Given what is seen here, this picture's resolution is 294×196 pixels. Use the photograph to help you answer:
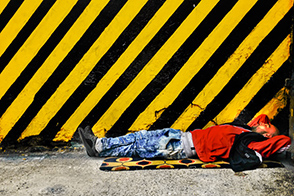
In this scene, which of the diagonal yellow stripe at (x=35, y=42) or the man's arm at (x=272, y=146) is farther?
the diagonal yellow stripe at (x=35, y=42)

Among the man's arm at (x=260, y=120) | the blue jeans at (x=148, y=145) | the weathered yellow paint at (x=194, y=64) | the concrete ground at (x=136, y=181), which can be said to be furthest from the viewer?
the weathered yellow paint at (x=194, y=64)

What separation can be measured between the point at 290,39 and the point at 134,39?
1.56 meters

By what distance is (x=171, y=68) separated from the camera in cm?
265

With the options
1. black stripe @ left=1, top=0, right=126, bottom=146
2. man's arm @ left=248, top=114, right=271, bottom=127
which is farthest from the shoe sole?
man's arm @ left=248, top=114, right=271, bottom=127

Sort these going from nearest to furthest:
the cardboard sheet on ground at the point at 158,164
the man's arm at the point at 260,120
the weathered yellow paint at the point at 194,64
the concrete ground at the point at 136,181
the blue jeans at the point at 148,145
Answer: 1. the concrete ground at the point at 136,181
2. the cardboard sheet on ground at the point at 158,164
3. the blue jeans at the point at 148,145
4. the man's arm at the point at 260,120
5. the weathered yellow paint at the point at 194,64

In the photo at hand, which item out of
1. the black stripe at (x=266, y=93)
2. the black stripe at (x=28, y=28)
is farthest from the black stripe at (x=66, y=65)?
the black stripe at (x=266, y=93)

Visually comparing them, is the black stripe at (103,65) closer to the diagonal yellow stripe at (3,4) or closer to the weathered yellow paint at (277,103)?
the diagonal yellow stripe at (3,4)

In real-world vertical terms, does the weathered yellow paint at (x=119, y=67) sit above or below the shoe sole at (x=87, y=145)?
above

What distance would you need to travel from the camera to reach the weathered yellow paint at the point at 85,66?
262 centimetres

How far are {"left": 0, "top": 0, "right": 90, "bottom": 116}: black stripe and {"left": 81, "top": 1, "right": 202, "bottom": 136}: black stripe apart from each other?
719 mm

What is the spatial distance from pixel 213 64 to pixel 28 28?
1903 millimetres

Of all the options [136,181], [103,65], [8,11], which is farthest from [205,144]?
[8,11]

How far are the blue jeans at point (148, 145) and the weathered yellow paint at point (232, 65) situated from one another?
320 millimetres

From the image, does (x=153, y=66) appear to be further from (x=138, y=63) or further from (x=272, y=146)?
(x=272, y=146)
